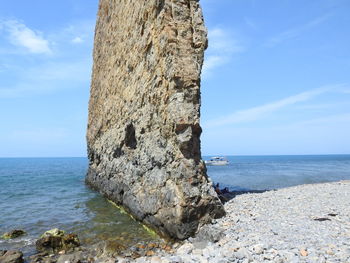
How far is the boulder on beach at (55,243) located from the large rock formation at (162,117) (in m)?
2.98

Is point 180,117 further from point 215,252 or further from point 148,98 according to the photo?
point 215,252

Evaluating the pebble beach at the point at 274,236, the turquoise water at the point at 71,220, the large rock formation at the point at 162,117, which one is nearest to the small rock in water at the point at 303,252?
the pebble beach at the point at 274,236

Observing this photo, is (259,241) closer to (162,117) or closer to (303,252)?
(303,252)

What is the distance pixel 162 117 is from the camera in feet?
36.6

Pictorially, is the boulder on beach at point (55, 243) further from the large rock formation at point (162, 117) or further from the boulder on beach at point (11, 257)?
the large rock formation at point (162, 117)

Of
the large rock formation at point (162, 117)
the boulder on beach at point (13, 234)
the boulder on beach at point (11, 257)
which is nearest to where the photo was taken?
the boulder on beach at point (11, 257)

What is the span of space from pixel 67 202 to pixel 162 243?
11.3 m

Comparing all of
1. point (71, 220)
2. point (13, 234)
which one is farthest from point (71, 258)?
point (71, 220)

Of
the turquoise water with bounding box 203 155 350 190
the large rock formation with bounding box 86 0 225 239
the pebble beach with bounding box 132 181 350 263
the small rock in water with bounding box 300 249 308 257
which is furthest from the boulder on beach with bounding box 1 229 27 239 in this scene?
the turquoise water with bounding box 203 155 350 190

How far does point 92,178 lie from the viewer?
976 inches

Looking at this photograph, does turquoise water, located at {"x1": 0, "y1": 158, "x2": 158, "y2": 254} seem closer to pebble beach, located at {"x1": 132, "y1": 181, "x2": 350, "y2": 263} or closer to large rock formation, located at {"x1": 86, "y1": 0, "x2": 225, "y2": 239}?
large rock formation, located at {"x1": 86, "y1": 0, "x2": 225, "y2": 239}

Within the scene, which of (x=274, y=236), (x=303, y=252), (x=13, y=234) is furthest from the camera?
(x=13, y=234)

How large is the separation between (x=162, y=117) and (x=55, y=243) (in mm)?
5798

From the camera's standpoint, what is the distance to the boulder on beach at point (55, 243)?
9297 mm
